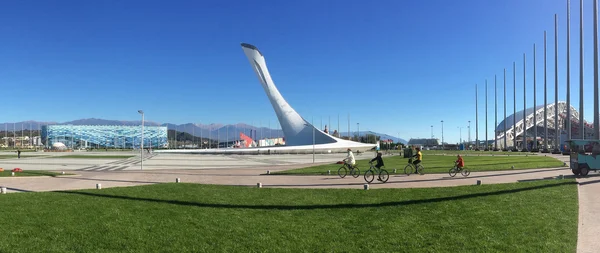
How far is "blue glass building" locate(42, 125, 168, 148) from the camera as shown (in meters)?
169

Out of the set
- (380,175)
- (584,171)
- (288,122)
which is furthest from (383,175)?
(288,122)

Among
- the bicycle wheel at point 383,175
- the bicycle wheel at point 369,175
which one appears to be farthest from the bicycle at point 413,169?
the bicycle wheel at point 369,175

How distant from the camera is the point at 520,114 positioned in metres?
125

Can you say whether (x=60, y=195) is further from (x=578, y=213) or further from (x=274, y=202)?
(x=578, y=213)

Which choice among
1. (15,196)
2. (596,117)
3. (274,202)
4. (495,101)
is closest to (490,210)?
(274,202)

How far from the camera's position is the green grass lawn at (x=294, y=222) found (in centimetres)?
561

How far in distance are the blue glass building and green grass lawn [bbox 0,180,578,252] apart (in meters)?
169

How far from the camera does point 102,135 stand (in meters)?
187

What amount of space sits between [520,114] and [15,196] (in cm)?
14060

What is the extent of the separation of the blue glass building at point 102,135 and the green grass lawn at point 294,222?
169427 millimetres

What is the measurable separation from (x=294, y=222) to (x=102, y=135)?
8059 inches

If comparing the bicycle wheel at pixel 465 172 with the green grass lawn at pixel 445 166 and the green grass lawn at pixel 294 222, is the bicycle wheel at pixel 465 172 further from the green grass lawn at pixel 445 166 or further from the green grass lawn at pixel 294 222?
the green grass lawn at pixel 294 222

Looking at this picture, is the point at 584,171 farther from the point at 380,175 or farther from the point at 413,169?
the point at 380,175

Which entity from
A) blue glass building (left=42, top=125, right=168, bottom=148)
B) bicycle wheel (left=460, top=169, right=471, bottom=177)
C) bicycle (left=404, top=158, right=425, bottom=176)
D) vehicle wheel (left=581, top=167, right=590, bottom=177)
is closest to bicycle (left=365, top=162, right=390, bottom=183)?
bicycle (left=404, top=158, right=425, bottom=176)
